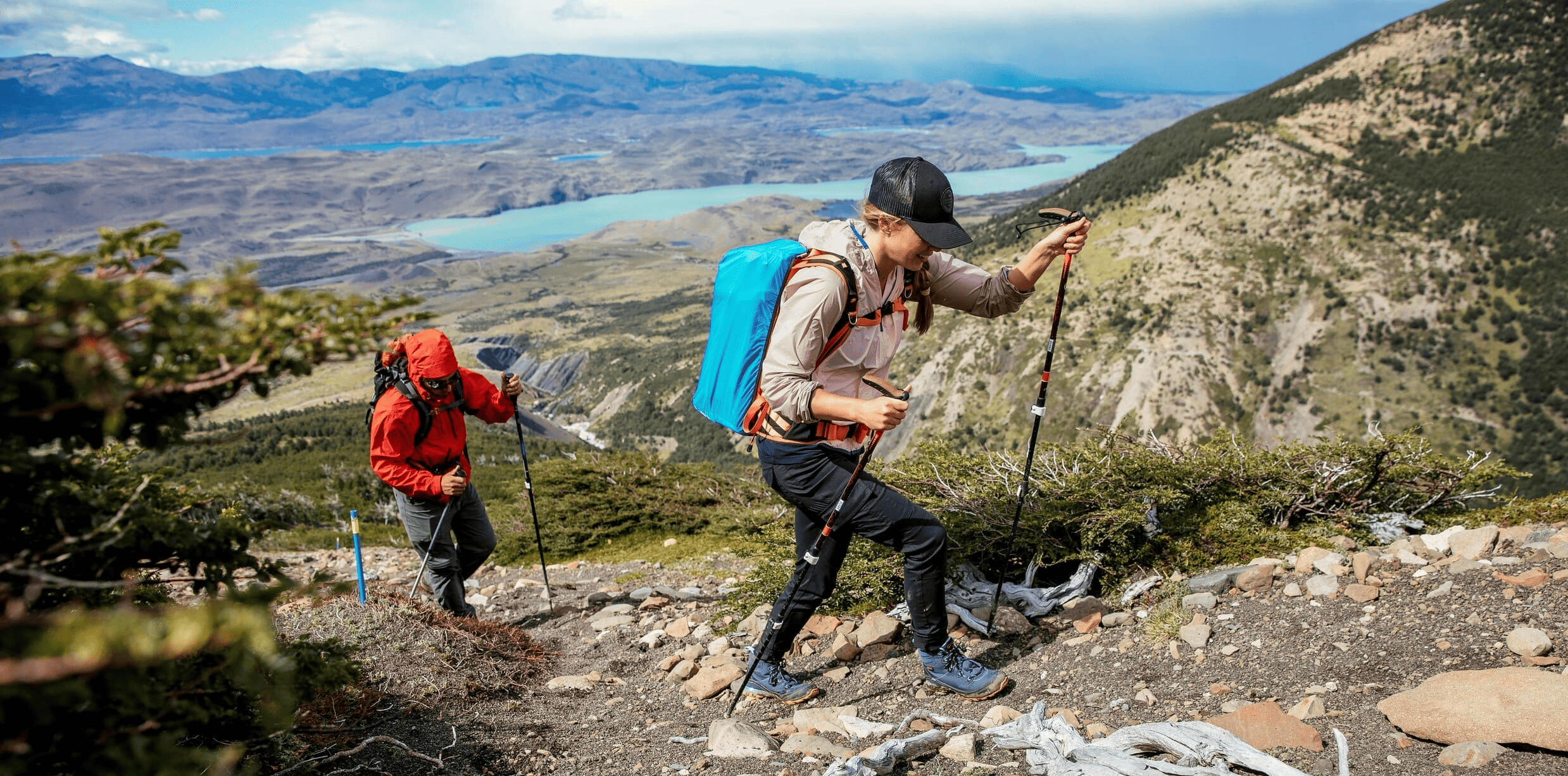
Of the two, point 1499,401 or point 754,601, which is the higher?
point 754,601

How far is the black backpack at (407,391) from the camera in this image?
6223 mm

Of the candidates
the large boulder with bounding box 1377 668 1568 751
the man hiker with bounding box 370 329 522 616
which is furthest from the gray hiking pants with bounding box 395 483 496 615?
the large boulder with bounding box 1377 668 1568 751

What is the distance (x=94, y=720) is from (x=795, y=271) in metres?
3.10

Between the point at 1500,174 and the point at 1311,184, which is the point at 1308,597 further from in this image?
→ the point at 1500,174

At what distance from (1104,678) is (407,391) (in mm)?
5227

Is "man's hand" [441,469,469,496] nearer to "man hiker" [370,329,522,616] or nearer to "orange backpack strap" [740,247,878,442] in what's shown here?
"man hiker" [370,329,522,616]

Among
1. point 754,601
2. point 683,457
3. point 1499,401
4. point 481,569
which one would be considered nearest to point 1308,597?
point 754,601

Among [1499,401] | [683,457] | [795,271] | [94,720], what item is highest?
[795,271]

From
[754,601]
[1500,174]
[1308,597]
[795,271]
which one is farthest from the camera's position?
[1500,174]

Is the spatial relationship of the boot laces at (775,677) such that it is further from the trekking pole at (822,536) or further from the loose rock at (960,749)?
the loose rock at (960,749)

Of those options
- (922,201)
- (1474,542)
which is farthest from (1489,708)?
(922,201)

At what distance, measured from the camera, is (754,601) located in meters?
6.69

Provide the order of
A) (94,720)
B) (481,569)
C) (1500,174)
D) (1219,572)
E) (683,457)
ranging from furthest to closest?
(1500,174) → (683,457) → (481,569) → (1219,572) → (94,720)

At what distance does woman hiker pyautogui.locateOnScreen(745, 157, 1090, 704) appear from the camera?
4.00m
